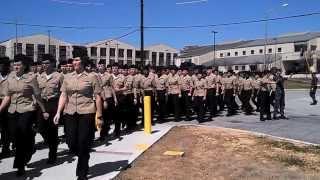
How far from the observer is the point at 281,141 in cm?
1246

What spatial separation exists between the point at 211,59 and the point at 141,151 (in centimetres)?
11099

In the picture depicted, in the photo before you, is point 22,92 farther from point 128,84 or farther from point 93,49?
point 93,49

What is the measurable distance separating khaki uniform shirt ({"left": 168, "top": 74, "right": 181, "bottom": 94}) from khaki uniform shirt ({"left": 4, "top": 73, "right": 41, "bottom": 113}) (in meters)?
8.71

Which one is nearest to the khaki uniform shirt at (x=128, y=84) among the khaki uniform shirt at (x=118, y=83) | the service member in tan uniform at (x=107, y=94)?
the khaki uniform shirt at (x=118, y=83)

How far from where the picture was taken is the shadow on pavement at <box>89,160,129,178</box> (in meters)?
8.51

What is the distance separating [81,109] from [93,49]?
315 ft

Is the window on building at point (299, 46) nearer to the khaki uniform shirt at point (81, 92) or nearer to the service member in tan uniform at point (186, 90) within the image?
the service member in tan uniform at point (186, 90)

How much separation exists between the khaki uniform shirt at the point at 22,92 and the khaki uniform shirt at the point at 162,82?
820 centimetres

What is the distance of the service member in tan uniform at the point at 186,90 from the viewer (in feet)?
55.9

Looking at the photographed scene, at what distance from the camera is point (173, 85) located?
55.3 feet

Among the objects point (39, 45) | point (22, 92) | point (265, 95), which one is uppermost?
point (39, 45)

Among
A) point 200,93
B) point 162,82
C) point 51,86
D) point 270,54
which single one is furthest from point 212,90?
point 270,54

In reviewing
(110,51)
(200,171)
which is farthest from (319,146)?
(110,51)

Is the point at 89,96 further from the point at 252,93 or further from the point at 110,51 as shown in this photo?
the point at 110,51
